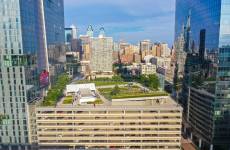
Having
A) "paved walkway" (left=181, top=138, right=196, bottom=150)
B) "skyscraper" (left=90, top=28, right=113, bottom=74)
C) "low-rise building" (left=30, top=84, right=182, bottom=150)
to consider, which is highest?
"skyscraper" (left=90, top=28, right=113, bottom=74)

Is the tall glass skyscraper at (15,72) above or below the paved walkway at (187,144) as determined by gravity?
above

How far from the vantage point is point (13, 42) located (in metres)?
47.6

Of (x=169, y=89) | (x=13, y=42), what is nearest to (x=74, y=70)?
(x=169, y=89)

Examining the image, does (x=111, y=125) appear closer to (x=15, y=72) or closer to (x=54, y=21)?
(x=15, y=72)

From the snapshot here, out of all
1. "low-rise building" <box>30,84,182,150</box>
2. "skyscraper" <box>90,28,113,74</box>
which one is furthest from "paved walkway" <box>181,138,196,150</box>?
"skyscraper" <box>90,28,113,74</box>

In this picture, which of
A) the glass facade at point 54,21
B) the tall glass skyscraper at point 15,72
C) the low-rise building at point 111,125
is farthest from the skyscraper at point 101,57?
the low-rise building at point 111,125

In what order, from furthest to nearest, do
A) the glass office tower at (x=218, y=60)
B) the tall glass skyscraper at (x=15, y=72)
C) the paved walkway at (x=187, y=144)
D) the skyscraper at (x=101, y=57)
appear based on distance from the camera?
the skyscraper at (x=101, y=57) → the paved walkway at (x=187, y=144) → the tall glass skyscraper at (x=15, y=72) → the glass office tower at (x=218, y=60)

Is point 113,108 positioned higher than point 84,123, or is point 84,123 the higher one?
point 113,108

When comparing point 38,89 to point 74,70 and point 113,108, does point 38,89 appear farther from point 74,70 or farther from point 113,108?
point 74,70

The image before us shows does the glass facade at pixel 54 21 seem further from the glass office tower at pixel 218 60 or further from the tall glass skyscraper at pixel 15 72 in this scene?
the glass office tower at pixel 218 60

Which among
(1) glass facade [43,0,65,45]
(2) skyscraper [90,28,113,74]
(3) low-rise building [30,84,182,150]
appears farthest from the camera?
(2) skyscraper [90,28,113,74]

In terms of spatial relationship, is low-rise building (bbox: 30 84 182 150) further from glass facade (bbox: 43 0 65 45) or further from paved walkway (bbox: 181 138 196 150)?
glass facade (bbox: 43 0 65 45)

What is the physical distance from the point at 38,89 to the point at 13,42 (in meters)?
14.7

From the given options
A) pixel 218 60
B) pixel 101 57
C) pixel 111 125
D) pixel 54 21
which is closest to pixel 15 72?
pixel 111 125
